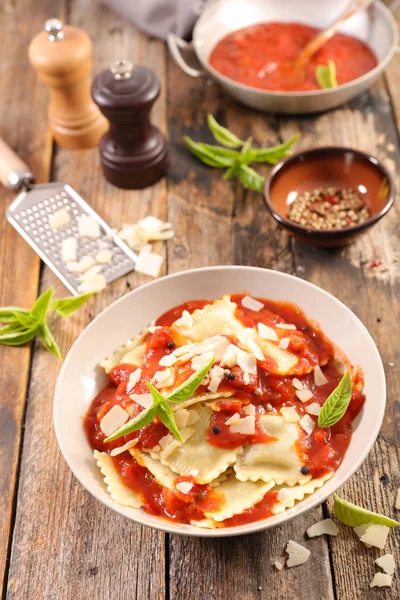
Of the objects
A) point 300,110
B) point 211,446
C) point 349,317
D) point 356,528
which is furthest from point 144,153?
point 356,528

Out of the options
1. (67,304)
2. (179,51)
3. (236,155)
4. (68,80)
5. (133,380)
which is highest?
(68,80)

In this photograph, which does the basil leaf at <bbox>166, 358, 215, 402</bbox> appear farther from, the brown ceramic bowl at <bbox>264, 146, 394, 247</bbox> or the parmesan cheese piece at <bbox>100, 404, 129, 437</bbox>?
the brown ceramic bowl at <bbox>264, 146, 394, 247</bbox>

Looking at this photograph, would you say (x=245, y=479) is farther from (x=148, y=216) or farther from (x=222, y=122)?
(x=222, y=122)

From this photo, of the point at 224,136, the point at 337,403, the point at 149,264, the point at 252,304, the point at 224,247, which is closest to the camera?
the point at 337,403

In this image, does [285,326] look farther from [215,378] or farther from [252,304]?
[215,378]

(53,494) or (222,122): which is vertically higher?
(222,122)

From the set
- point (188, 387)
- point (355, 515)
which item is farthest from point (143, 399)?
point (355, 515)

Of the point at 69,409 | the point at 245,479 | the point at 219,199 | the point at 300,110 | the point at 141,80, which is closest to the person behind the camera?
the point at 245,479
